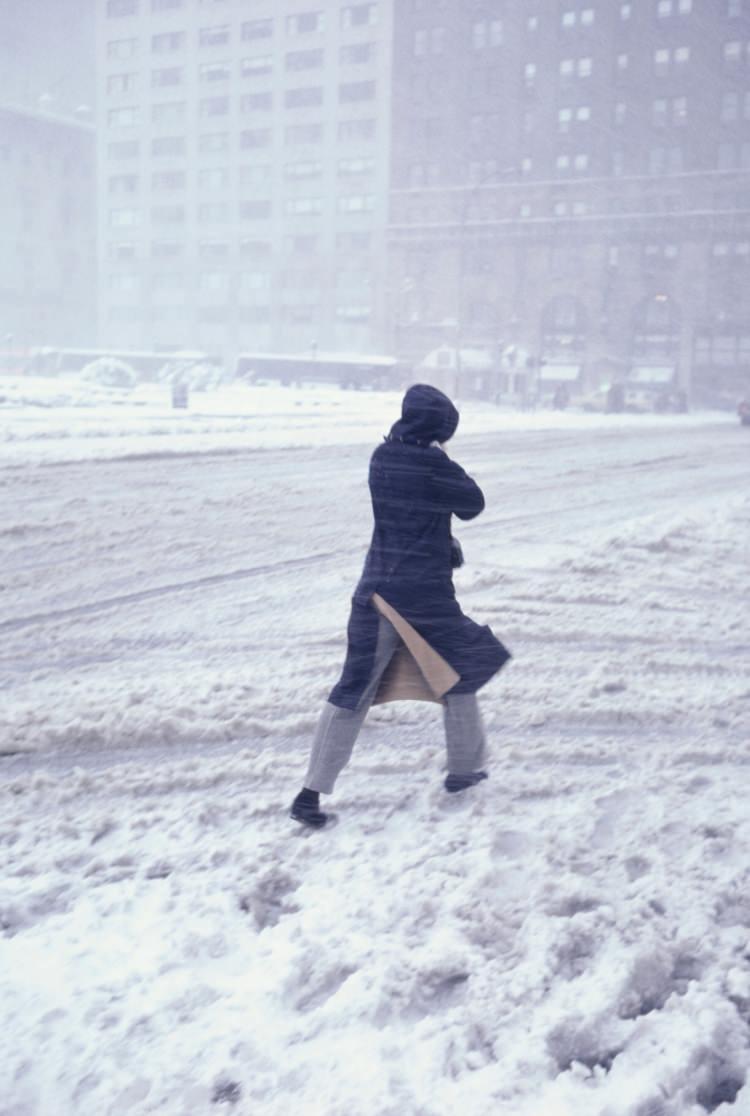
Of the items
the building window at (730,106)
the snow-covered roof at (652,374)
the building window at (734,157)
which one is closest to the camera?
the snow-covered roof at (652,374)

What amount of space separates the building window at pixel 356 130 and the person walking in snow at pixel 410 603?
8331 centimetres


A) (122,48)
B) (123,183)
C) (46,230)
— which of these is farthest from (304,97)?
(46,230)

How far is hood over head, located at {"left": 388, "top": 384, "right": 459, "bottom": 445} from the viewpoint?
365 cm

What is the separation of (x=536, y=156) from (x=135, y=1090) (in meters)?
81.9

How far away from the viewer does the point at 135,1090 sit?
97.5 inches

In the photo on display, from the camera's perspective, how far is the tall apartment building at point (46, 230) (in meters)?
97.1

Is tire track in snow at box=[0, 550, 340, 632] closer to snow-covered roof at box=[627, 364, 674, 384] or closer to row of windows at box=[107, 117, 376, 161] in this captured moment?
snow-covered roof at box=[627, 364, 674, 384]

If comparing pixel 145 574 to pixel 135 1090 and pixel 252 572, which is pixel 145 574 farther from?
pixel 135 1090

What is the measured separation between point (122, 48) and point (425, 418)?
101 metres

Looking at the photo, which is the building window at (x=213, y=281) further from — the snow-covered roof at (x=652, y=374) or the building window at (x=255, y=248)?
the snow-covered roof at (x=652, y=374)

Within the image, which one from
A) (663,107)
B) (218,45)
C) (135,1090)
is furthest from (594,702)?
(218,45)

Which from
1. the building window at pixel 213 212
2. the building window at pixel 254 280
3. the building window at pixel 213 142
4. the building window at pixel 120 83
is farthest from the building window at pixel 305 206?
the building window at pixel 120 83

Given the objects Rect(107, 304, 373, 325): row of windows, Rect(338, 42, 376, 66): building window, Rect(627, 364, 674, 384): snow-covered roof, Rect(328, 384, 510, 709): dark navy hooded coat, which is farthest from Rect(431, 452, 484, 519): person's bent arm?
Rect(338, 42, 376, 66): building window

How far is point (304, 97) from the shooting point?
273 feet
